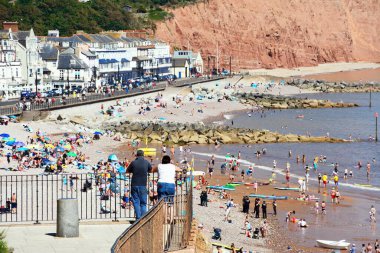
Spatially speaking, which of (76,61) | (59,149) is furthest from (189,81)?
(59,149)

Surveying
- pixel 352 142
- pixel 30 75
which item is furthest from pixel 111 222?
pixel 30 75

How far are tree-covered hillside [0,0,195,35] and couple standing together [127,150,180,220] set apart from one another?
104102 mm

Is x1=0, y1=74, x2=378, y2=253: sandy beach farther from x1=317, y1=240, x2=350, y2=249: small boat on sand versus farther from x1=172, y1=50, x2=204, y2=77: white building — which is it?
x1=172, y1=50, x2=204, y2=77: white building

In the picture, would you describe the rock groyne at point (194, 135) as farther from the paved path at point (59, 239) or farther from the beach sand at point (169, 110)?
the paved path at point (59, 239)

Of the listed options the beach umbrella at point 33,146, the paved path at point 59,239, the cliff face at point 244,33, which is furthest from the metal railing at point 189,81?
the paved path at point 59,239

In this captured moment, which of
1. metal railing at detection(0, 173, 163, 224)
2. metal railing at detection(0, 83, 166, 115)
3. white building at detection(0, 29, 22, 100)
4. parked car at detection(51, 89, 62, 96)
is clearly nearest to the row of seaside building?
white building at detection(0, 29, 22, 100)

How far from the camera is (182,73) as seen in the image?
13225 cm

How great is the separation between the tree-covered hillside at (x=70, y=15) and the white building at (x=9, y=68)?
3011 cm

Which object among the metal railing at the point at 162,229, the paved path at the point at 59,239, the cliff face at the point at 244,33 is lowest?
the paved path at the point at 59,239

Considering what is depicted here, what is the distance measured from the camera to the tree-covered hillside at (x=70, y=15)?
120688 mm

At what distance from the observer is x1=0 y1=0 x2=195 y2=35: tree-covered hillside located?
121 metres

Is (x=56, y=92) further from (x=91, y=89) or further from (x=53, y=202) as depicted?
(x=53, y=202)

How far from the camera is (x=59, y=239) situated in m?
15.0

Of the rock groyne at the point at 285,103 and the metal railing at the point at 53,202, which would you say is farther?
the rock groyne at the point at 285,103
